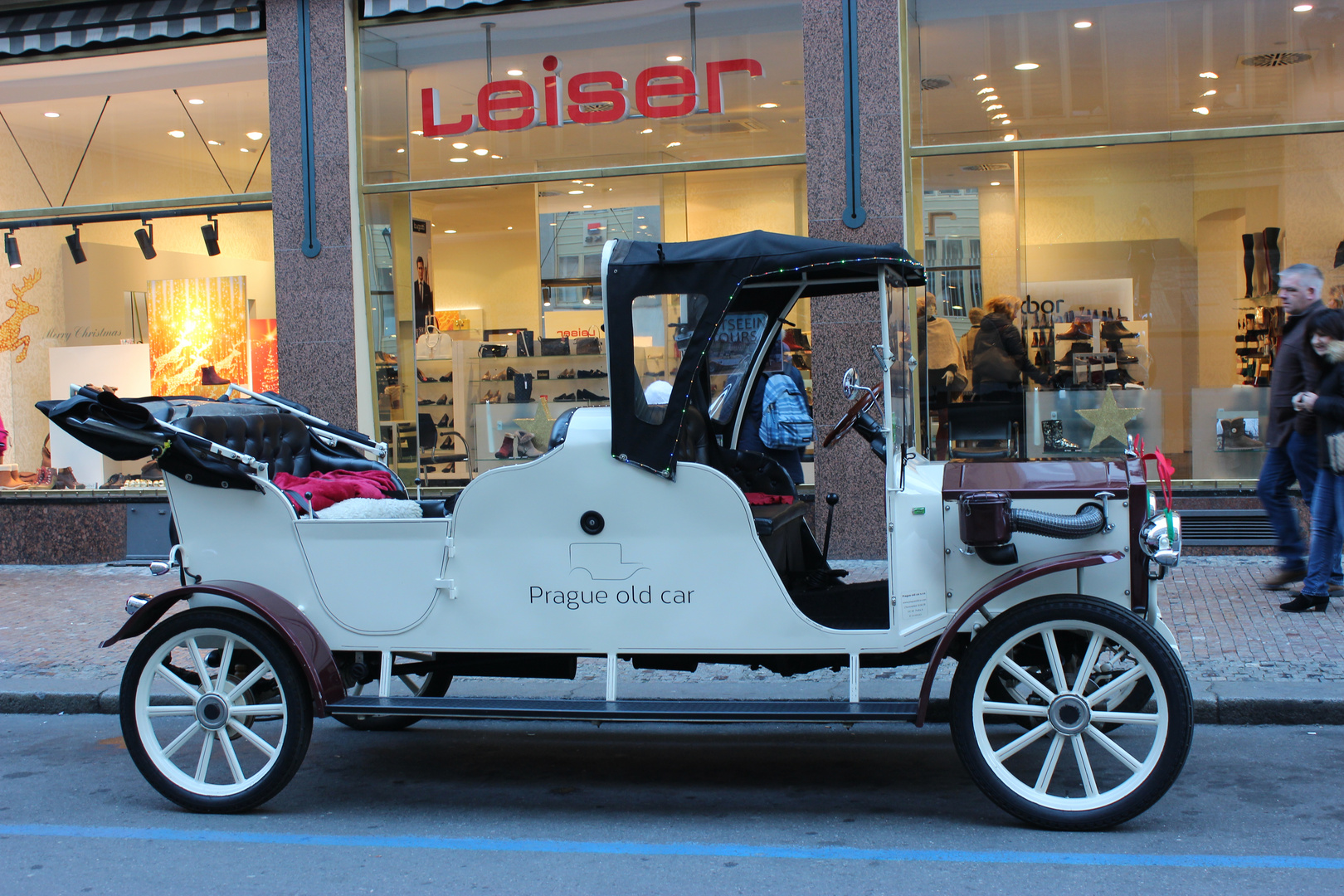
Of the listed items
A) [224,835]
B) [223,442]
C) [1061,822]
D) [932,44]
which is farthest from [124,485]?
[1061,822]

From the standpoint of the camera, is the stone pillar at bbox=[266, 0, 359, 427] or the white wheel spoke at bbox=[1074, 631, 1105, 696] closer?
the white wheel spoke at bbox=[1074, 631, 1105, 696]

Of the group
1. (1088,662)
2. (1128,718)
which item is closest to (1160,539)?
(1088,662)

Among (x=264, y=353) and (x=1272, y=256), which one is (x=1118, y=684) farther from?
(x=264, y=353)

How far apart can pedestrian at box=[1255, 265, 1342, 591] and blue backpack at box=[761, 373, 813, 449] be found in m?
3.45

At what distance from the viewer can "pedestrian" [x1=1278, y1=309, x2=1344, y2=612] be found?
22.6 feet

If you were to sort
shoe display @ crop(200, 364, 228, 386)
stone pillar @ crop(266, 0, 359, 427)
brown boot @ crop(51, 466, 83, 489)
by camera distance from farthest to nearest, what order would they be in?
shoe display @ crop(200, 364, 228, 386), brown boot @ crop(51, 466, 83, 489), stone pillar @ crop(266, 0, 359, 427)

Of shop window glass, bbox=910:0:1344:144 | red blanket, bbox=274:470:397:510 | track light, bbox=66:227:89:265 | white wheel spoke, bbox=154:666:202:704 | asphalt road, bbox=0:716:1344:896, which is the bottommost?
asphalt road, bbox=0:716:1344:896

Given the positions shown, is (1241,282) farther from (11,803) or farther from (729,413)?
(11,803)

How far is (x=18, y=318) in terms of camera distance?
38.3 feet

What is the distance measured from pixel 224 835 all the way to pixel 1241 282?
8813 millimetres

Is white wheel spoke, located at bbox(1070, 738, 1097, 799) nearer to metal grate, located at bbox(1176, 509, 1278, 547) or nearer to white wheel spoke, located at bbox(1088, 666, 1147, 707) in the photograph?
white wheel spoke, located at bbox(1088, 666, 1147, 707)

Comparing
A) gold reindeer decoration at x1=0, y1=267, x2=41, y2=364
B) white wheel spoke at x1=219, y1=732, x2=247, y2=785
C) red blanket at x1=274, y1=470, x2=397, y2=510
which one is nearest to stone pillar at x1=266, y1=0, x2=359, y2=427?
gold reindeer decoration at x1=0, y1=267, x2=41, y2=364

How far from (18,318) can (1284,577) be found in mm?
11480

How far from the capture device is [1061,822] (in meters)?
4.03
